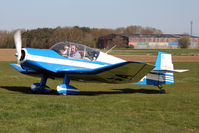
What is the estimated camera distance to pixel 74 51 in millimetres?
10648

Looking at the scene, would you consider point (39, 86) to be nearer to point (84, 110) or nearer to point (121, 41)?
point (84, 110)

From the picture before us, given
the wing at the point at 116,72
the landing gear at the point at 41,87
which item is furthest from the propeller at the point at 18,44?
the landing gear at the point at 41,87

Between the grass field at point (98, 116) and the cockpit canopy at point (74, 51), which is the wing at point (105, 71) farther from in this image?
the grass field at point (98, 116)

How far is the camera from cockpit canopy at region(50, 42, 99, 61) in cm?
1057

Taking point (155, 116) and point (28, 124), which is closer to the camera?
point (28, 124)

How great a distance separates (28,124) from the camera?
5797 mm

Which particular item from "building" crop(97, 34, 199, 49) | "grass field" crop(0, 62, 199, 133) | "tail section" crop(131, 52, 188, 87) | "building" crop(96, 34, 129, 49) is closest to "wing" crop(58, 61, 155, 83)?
"grass field" crop(0, 62, 199, 133)

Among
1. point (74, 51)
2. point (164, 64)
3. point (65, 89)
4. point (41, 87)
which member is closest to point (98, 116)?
point (65, 89)

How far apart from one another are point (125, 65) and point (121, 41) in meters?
97.9

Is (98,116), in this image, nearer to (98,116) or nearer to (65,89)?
(98,116)

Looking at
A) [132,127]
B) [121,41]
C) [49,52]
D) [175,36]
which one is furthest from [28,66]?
[175,36]

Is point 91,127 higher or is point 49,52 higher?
point 49,52

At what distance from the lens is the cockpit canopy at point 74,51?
34.7 ft

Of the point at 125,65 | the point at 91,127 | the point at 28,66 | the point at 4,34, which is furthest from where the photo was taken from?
the point at 4,34
